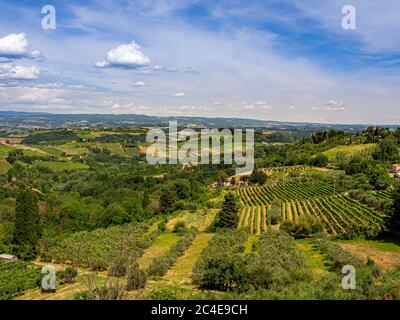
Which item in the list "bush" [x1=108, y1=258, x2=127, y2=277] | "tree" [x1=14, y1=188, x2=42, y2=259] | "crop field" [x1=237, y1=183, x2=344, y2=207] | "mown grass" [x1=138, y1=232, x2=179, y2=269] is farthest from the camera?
"crop field" [x1=237, y1=183, x2=344, y2=207]

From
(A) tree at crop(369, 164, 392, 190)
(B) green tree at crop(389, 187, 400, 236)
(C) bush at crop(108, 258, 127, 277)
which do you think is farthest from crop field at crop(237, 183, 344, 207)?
(C) bush at crop(108, 258, 127, 277)

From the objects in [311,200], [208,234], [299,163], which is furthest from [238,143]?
[208,234]

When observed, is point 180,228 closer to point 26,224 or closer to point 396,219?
point 26,224

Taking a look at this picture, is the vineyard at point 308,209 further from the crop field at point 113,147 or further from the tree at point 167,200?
the crop field at point 113,147

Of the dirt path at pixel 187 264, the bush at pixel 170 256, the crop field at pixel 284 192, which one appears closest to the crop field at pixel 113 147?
the crop field at pixel 284 192

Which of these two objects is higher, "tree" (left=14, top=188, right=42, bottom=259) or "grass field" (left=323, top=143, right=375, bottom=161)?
"grass field" (left=323, top=143, right=375, bottom=161)

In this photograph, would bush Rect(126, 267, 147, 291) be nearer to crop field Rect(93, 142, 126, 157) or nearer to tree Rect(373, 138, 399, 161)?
tree Rect(373, 138, 399, 161)
